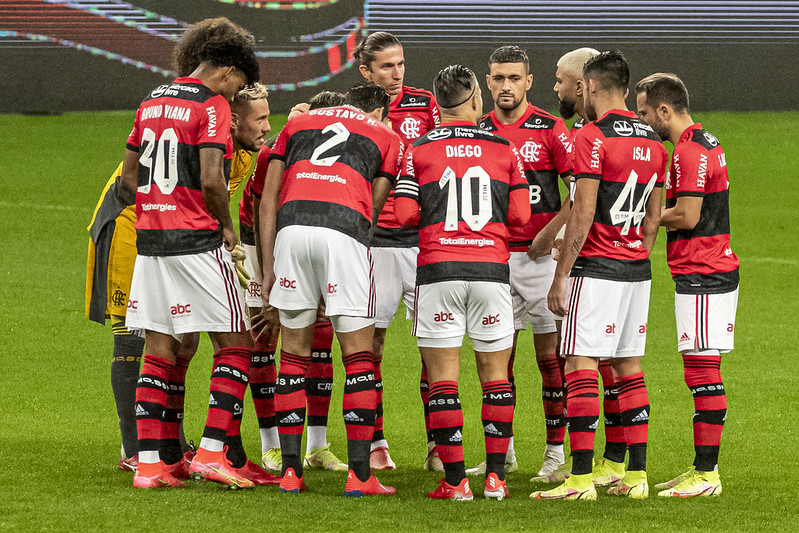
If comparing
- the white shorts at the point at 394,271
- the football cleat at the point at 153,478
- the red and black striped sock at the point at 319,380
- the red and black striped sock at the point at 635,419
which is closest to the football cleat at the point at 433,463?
the red and black striped sock at the point at 319,380

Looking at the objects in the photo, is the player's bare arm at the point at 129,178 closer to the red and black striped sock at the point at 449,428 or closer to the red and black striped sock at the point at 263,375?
the red and black striped sock at the point at 263,375

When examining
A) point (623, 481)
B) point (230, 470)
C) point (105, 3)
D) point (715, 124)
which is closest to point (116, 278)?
point (230, 470)

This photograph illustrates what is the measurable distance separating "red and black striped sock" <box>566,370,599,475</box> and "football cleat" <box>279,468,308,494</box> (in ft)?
4.56

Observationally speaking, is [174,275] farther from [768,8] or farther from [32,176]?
[768,8]

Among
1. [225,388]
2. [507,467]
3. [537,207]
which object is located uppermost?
[537,207]

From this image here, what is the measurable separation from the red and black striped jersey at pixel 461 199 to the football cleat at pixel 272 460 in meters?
1.58

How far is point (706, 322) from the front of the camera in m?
5.52

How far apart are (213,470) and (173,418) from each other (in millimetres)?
492

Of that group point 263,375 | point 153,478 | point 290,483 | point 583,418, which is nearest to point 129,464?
point 153,478

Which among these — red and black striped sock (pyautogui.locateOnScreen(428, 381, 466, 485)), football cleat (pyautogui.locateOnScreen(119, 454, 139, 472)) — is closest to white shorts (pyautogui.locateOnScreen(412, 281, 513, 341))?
red and black striped sock (pyautogui.locateOnScreen(428, 381, 466, 485))

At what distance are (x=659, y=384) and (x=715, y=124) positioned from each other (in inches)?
573

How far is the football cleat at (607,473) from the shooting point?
567 cm

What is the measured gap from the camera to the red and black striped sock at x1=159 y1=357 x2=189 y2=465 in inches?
217

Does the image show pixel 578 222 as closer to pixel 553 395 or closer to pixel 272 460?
pixel 553 395
